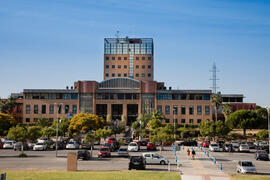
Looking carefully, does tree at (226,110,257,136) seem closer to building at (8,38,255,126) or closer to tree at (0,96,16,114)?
building at (8,38,255,126)

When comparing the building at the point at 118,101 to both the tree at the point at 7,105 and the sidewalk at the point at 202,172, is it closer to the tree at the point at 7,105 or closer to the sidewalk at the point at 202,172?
the tree at the point at 7,105

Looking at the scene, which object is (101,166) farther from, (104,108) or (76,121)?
(104,108)

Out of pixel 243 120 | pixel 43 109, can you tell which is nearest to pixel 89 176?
pixel 243 120

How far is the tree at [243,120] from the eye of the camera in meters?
97.0

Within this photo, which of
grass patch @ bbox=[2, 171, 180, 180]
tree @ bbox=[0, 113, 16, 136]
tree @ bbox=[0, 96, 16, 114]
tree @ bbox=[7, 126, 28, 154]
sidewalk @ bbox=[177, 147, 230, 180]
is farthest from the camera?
tree @ bbox=[0, 96, 16, 114]

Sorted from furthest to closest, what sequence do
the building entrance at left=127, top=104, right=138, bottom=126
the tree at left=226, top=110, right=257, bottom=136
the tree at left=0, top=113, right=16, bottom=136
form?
1. the building entrance at left=127, top=104, right=138, bottom=126
2. the tree at left=226, top=110, right=257, bottom=136
3. the tree at left=0, top=113, right=16, bottom=136

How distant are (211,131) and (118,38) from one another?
9568cm

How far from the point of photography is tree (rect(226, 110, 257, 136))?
97.0 metres

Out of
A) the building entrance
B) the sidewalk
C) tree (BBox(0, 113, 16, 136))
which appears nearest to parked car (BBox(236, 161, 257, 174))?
the sidewalk

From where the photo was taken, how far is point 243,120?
318ft

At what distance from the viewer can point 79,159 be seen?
44219 millimetres

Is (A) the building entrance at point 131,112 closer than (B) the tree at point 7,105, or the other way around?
(B) the tree at point 7,105

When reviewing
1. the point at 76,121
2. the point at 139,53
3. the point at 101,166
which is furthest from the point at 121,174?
the point at 139,53

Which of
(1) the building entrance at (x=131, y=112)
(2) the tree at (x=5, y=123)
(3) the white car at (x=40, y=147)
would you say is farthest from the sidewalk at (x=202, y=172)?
(1) the building entrance at (x=131, y=112)
